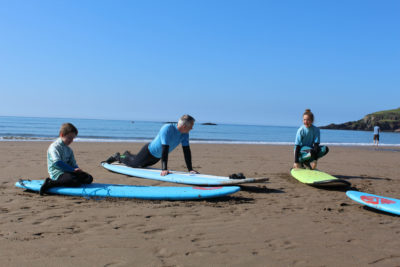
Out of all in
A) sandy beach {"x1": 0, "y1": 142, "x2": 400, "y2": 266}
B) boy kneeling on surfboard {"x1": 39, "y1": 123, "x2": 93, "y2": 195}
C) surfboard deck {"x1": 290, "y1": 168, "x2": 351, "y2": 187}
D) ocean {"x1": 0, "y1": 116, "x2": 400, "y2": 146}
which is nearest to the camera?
sandy beach {"x1": 0, "y1": 142, "x2": 400, "y2": 266}

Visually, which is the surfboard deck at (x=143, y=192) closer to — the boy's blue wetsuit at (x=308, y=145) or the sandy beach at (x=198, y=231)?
the sandy beach at (x=198, y=231)

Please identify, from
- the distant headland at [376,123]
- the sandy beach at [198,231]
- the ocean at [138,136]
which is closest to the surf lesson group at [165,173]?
the sandy beach at [198,231]

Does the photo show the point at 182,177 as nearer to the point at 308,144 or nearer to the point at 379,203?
the point at 308,144

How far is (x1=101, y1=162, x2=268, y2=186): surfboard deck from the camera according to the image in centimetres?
545

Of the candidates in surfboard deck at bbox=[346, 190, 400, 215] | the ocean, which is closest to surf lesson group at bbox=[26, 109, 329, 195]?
surfboard deck at bbox=[346, 190, 400, 215]

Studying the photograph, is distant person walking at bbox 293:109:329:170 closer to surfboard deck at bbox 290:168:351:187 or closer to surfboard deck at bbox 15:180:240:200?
surfboard deck at bbox 290:168:351:187

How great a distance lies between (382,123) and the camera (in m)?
82.9

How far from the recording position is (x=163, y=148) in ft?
19.9

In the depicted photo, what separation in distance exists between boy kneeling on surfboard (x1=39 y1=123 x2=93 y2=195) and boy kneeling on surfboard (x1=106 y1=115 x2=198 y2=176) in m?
1.58

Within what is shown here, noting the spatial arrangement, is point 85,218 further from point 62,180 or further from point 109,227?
point 62,180

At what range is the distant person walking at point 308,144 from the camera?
6.96 meters

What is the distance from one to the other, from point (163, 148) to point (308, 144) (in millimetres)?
3320

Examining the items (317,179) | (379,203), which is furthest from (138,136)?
(379,203)

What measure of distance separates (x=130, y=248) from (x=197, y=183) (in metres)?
2.96
